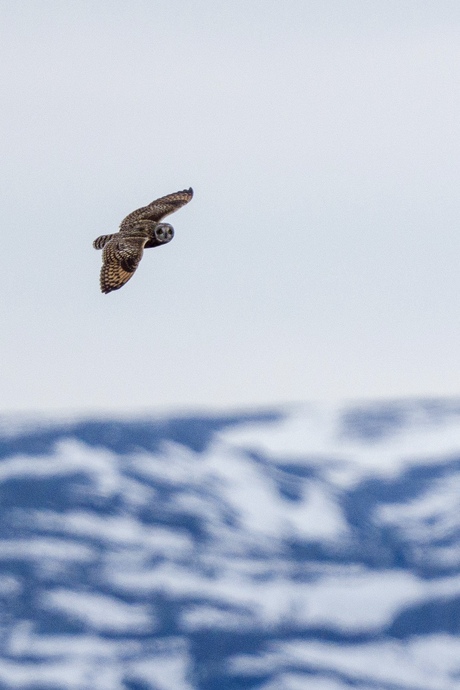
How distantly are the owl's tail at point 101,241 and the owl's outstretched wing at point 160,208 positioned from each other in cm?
84

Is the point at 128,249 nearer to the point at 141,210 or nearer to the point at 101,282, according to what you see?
the point at 101,282

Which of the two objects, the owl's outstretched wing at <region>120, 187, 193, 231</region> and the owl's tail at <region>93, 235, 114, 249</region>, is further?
the owl's outstretched wing at <region>120, 187, 193, 231</region>

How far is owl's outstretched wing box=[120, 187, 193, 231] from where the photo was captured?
44.8m

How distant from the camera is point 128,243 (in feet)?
135

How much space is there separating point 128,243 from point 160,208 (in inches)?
218

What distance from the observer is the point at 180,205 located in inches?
1866

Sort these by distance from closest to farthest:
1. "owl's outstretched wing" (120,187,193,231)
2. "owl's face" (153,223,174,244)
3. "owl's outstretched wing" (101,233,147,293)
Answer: "owl's outstretched wing" (101,233,147,293) → "owl's face" (153,223,174,244) → "owl's outstretched wing" (120,187,193,231)

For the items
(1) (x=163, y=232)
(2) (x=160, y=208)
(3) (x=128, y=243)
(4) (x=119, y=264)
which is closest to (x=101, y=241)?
(3) (x=128, y=243)

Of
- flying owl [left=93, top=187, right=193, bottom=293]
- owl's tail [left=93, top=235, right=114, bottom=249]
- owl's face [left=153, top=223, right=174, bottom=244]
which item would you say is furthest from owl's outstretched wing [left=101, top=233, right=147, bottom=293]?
owl's tail [left=93, top=235, right=114, bottom=249]

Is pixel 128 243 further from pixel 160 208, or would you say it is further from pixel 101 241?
pixel 160 208

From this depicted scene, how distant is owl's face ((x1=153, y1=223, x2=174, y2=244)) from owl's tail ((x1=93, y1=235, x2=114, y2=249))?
4.93 ft

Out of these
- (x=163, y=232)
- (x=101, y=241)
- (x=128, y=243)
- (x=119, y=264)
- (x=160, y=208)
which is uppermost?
(x=160, y=208)

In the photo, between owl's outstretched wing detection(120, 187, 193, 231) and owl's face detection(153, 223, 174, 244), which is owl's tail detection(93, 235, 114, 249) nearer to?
owl's outstretched wing detection(120, 187, 193, 231)

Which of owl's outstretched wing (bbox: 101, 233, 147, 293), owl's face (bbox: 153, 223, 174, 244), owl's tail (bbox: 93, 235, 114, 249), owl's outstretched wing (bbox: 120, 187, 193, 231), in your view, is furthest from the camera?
owl's outstretched wing (bbox: 120, 187, 193, 231)
